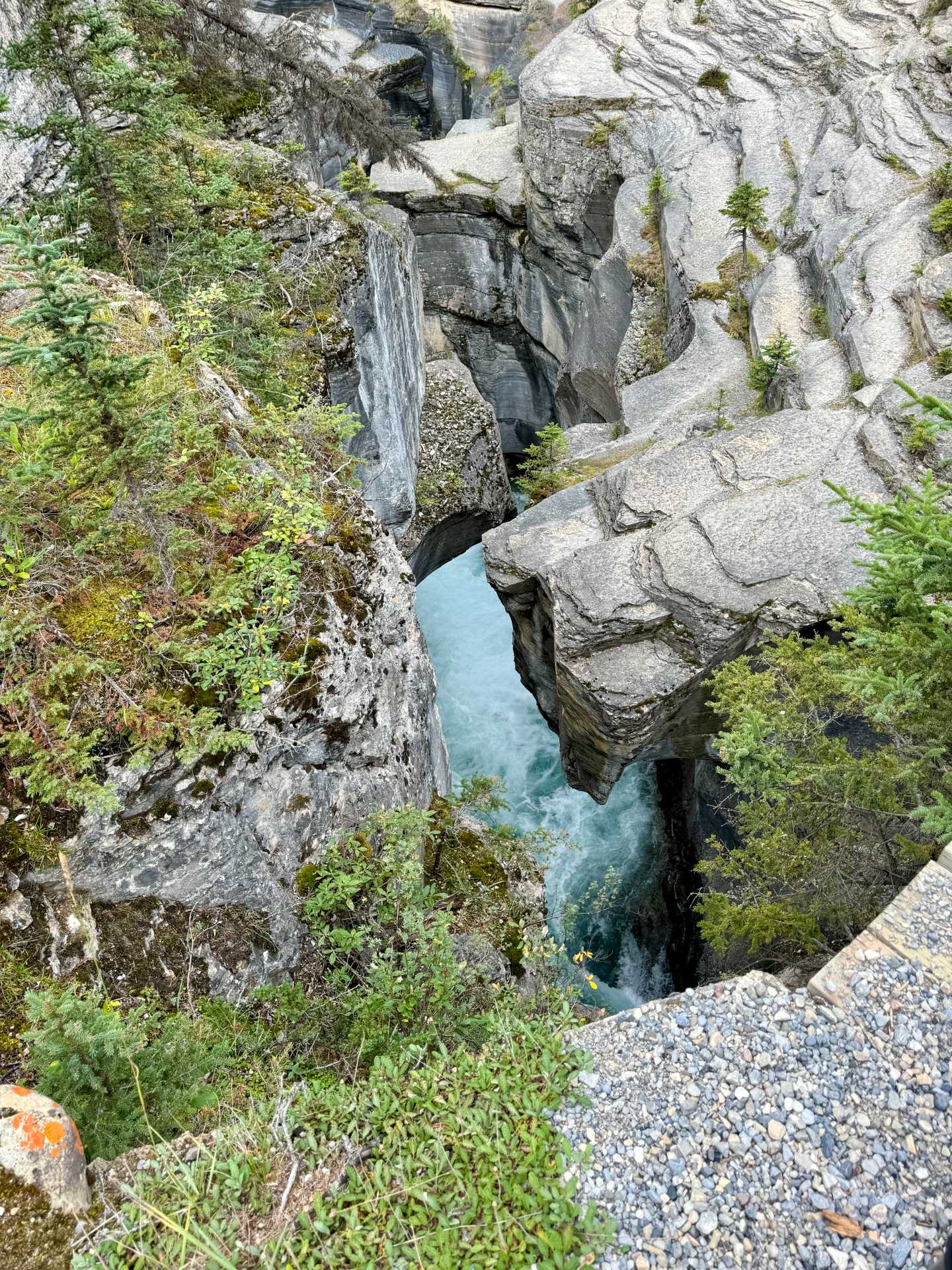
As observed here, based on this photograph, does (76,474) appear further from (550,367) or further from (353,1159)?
(550,367)

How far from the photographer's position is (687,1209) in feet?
13.0

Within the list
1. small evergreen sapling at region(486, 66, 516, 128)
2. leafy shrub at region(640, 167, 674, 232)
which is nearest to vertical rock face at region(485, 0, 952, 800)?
leafy shrub at region(640, 167, 674, 232)

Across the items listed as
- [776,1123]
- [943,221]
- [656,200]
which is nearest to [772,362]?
[943,221]

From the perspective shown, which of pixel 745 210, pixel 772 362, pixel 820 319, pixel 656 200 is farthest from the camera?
pixel 656 200

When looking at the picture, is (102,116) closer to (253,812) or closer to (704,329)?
(253,812)

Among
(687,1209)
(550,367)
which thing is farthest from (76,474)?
(550,367)

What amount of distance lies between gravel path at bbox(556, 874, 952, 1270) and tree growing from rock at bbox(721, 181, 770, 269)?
15.5m

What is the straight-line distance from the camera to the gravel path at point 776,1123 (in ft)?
12.7

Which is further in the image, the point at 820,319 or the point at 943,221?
the point at 820,319

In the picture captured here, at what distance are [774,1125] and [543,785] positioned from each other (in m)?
14.6

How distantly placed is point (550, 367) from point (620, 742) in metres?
19.7

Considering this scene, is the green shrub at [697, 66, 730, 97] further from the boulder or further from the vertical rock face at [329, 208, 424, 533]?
the boulder

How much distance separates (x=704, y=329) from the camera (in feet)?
51.2

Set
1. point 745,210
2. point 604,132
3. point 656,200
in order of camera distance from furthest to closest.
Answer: point 604,132 < point 656,200 < point 745,210
